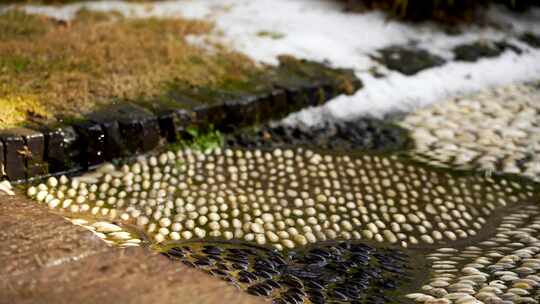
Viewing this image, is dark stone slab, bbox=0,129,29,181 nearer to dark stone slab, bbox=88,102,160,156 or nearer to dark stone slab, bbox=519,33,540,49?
dark stone slab, bbox=88,102,160,156

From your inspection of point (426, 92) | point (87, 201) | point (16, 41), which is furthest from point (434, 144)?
point (16, 41)

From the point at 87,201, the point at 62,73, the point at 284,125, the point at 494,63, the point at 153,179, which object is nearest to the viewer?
the point at 87,201

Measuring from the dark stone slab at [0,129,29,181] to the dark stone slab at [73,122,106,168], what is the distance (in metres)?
0.25

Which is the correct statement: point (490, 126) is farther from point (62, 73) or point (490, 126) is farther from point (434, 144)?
point (62, 73)

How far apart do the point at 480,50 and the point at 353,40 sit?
2.96ft

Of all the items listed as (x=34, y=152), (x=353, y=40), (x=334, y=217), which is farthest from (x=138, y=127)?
(x=353, y=40)

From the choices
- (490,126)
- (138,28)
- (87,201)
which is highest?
(138,28)

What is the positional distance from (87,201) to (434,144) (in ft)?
5.91

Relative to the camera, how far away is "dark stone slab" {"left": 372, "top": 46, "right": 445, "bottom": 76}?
13.9 feet

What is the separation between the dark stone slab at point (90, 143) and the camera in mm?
2975

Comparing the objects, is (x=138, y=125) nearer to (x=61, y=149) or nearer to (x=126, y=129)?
(x=126, y=129)

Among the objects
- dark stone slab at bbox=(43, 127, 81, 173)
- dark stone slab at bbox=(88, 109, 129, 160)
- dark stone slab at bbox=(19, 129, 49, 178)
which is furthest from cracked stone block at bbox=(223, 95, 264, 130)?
dark stone slab at bbox=(19, 129, 49, 178)

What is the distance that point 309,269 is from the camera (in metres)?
2.46

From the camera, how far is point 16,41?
12.3ft
